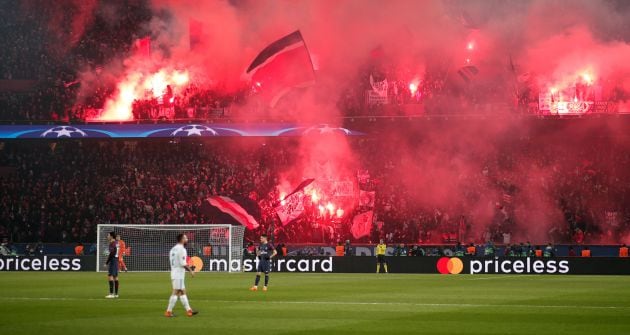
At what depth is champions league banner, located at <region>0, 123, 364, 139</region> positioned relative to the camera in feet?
150

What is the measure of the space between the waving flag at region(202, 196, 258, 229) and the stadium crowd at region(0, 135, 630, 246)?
0.54m

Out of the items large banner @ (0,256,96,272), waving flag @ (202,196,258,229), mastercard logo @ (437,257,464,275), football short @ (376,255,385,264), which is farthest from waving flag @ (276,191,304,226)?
mastercard logo @ (437,257,464,275)

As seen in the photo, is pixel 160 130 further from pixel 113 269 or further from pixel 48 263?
pixel 113 269

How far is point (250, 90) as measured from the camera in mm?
49406

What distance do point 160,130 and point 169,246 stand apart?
814 cm

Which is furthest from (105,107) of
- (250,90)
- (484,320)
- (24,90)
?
(484,320)

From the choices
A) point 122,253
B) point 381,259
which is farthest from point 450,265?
point 122,253

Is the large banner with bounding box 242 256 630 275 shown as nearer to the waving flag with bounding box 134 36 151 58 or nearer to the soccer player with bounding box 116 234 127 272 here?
the soccer player with bounding box 116 234 127 272

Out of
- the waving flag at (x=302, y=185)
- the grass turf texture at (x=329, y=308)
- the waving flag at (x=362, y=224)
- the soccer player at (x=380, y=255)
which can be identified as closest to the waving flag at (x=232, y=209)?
the waving flag at (x=302, y=185)

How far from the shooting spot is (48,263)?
39969 mm

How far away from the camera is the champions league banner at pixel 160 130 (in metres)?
45.8

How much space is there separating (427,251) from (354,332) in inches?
1086

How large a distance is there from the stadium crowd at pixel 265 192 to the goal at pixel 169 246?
13.5ft

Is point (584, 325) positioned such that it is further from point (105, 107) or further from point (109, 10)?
point (109, 10)
